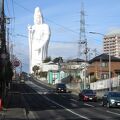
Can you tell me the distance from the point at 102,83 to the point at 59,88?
13.0 metres

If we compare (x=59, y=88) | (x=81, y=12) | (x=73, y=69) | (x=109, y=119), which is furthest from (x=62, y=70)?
(x=109, y=119)

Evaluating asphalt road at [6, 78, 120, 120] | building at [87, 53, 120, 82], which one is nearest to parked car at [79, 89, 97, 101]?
asphalt road at [6, 78, 120, 120]

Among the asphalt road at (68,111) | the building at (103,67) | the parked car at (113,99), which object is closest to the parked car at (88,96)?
the asphalt road at (68,111)

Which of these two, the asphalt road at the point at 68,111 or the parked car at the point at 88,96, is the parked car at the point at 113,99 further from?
Result: the parked car at the point at 88,96

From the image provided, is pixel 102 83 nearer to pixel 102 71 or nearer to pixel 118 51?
pixel 102 71

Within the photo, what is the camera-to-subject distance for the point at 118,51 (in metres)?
172

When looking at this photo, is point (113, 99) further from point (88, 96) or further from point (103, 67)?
point (103, 67)

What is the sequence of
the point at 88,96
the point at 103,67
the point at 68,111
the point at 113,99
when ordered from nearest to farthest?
the point at 68,111
the point at 113,99
the point at 88,96
the point at 103,67

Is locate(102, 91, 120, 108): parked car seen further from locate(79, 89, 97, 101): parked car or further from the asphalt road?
locate(79, 89, 97, 101): parked car

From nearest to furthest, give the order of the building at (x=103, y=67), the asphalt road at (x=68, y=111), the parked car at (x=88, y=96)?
the asphalt road at (x=68, y=111) < the parked car at (x=88, y=96) < the building at (x=103, y=67)

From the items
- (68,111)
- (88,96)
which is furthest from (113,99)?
(88,96)

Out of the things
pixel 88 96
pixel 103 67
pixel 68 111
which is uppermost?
pixel 103 67

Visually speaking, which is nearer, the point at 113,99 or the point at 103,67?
the point at 113,99

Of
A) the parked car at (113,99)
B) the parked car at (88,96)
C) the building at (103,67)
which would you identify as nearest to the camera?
the parked car at (113,99)
